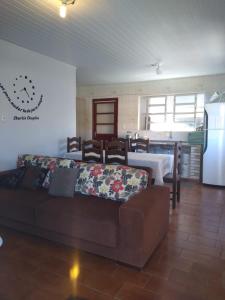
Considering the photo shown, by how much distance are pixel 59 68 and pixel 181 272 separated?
3963 mm

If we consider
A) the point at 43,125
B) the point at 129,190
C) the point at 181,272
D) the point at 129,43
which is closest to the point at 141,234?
the point at 181,272

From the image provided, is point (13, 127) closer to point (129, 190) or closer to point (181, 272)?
point (129, 190)

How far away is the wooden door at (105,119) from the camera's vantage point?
6.82 meters

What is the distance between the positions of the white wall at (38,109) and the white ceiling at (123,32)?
24 centimetres

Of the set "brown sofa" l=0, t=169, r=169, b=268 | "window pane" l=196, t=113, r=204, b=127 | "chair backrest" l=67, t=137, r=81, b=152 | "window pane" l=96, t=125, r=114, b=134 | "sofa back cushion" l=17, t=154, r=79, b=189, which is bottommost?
"brown sofa" l=0, t=169, r=169, b=268

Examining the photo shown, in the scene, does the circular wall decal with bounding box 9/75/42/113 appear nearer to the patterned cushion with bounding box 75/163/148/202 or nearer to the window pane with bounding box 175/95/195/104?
the patterned cushion with bounding box 75/163/148/202

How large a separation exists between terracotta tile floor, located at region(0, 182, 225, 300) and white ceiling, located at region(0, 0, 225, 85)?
2.47m

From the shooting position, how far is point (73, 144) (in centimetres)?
488

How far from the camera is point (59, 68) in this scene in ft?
15.2

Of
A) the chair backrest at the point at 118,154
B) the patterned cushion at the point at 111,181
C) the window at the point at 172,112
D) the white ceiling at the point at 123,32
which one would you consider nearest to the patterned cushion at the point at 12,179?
the patterned cushion at the point at 111,181

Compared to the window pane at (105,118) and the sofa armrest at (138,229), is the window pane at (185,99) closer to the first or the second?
the window pane at (105,118)

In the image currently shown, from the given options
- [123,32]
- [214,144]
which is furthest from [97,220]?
[214,144]

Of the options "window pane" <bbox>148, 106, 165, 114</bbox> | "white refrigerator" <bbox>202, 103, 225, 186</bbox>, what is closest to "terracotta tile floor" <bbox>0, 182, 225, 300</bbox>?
"white refrigerator" <bbox>202, 103, 225, 186</bbox>

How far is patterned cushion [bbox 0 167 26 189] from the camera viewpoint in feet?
10.4
